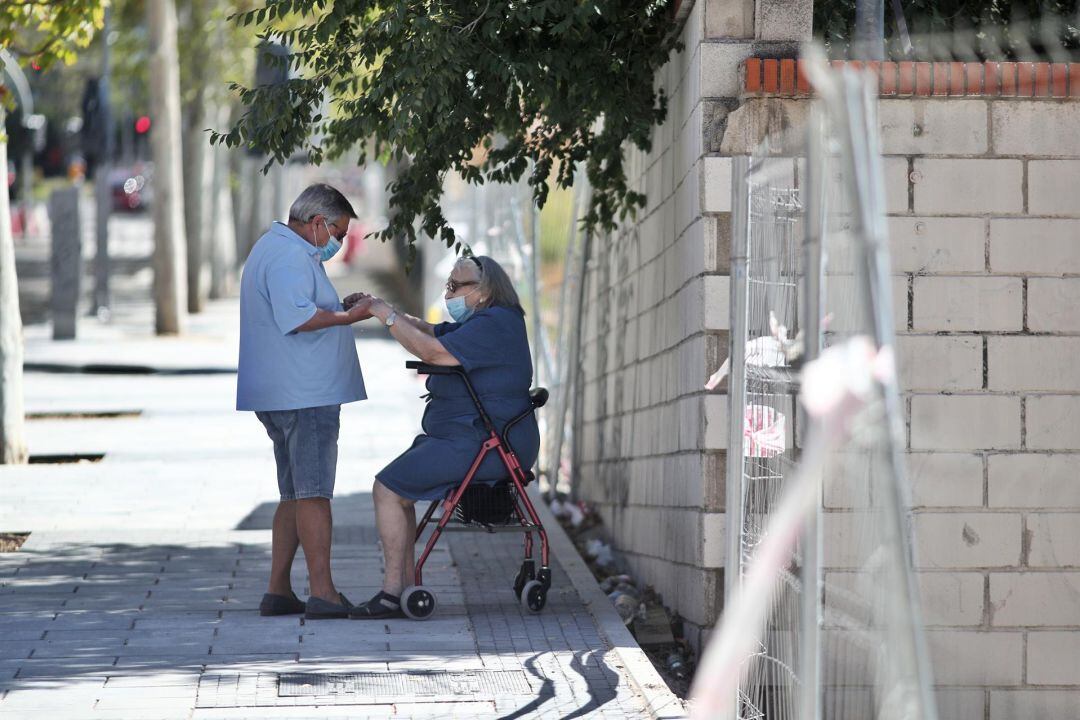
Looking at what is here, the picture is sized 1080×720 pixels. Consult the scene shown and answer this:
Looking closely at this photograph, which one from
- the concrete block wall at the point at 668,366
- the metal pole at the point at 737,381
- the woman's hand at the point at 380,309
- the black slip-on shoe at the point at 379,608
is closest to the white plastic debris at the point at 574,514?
the concrete block wall at the point at 668,366

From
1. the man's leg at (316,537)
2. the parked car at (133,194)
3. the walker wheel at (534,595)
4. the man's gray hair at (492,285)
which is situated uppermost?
the parked car at (133,194)

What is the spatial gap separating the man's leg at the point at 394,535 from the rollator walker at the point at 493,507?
67 mm

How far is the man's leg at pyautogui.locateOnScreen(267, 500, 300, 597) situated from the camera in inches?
262

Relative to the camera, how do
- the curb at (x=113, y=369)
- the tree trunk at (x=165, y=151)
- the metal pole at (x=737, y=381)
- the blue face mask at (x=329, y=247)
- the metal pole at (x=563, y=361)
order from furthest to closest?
the tree trunk at (x=165, y=151) < the curb at (x=113, y=369) < the metal pole at (x=563, y=361) < the blue face mask at (x=329, y=247) < the metal pole at (x=737, y=381)

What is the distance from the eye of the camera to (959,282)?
19.4 ft

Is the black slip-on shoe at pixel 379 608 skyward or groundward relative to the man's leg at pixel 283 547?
groundward

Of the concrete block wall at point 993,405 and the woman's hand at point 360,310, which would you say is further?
the woman's hand at point 360,310

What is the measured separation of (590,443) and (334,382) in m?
4.52

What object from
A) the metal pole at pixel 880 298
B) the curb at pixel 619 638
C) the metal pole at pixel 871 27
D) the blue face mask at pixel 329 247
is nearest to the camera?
the metal pole at pixel 880 298

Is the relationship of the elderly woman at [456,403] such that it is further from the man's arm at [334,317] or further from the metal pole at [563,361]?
the metal pole at [563,361]

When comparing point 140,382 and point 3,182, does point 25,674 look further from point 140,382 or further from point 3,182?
point 140,382

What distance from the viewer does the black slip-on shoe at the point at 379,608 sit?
6582 mm

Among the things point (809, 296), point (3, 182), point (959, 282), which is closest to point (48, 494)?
point (3, 182)

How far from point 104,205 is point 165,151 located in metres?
3.09
